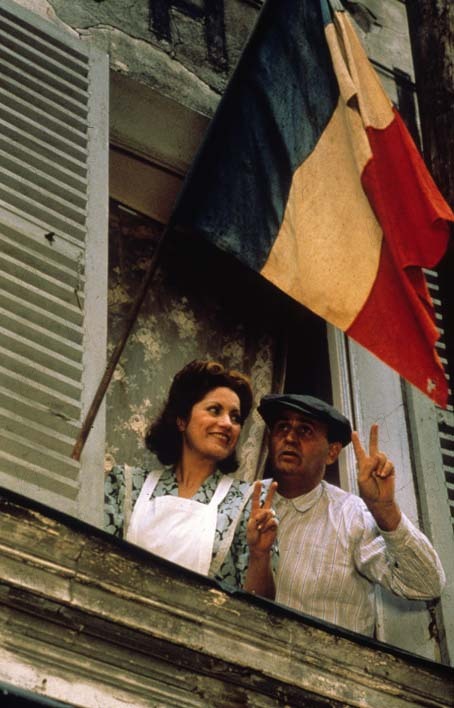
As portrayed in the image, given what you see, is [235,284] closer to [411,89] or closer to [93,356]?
[411,89]

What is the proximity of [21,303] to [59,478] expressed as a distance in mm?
611

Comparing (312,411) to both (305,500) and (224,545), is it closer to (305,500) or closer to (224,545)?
(305,500)

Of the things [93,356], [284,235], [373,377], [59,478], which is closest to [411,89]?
[373,377]

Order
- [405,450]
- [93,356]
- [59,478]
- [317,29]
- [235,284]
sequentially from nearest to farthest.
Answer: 1. [59,478]
2. [93,356]
3. [317,29]
4. [405,450]
5. [235,284]

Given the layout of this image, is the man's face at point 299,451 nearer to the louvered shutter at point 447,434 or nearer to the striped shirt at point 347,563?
the striped shirt at point 347,563

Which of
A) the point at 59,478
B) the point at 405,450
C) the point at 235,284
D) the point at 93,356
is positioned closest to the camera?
the point at 59,478

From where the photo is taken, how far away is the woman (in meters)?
5.31

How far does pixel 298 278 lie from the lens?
17.6ft

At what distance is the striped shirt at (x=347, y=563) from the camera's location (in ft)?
18.3

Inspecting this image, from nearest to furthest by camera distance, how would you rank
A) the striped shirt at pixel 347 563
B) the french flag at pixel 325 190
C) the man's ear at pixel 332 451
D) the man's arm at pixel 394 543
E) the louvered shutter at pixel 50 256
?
the louvered shutter at pixel 50 256 → the french flag at pixel 325 190 → the man's arm at pixel 394 543 → the striped shirt at pixel 347 563 → the man's ear at pixel 332 451

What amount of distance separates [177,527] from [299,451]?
2.40 ft

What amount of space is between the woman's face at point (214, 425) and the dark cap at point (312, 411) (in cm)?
20

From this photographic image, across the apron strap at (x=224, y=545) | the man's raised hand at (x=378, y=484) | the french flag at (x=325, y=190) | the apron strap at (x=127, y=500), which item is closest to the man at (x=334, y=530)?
the man's raised hand at (x=378, y=484)

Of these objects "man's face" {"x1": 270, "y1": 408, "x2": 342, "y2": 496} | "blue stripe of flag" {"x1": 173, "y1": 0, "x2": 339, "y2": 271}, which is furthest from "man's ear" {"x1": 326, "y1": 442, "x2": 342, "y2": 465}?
"blue stripe of flag" {"x1": 173, "y1": 0, "x2": 339, "y2": 271}
